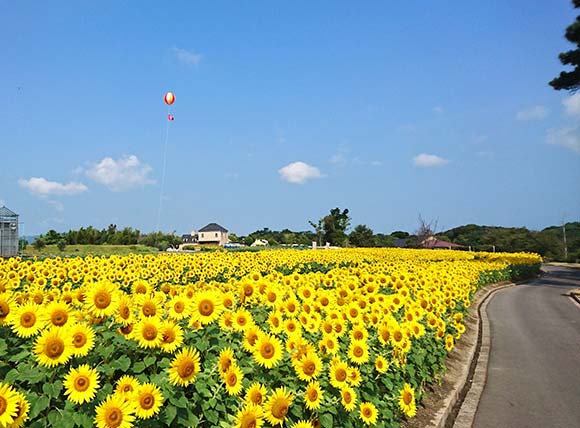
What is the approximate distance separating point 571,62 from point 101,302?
29.0m

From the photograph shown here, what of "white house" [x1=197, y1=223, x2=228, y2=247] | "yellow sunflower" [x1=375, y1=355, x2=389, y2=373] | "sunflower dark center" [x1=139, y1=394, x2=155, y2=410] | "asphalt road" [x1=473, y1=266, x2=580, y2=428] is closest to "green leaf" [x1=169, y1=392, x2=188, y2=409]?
"sunflower dark center" [x1=139, y1=394, x2=155, y2=410]

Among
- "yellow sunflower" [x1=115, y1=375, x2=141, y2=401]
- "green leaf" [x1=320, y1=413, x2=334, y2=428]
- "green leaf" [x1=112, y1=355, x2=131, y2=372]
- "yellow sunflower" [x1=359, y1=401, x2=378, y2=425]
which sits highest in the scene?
"green leaf" [x1=112, y1=355, x2=131, y2=372]

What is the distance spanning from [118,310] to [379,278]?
14.2 ft

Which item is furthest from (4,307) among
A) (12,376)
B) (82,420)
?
(82,420)

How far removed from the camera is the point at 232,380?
2.46m

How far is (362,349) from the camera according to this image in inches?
142

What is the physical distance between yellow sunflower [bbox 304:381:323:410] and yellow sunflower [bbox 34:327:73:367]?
4.48ft

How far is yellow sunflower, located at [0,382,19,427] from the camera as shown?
1826 mm

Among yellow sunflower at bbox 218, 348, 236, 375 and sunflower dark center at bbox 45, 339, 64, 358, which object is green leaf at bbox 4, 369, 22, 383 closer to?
sunflower dark center at bbox 45, 339, 64, 358

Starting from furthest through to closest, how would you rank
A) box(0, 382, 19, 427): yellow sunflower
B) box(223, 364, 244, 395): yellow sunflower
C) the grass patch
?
the grass patch, box(223, 364, 244, 395): yellow sunflower, box(0, 382, 19, 427): yellow sunflower

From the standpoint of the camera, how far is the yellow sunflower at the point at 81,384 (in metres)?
2.05

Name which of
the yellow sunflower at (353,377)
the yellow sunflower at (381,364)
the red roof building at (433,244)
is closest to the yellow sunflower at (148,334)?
the yellow sunflower at (353,377)

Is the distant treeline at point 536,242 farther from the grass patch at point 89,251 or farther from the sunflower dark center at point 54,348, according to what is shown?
the sunflower dark center at point 54,348

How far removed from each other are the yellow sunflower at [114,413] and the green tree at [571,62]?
94.1 feet
